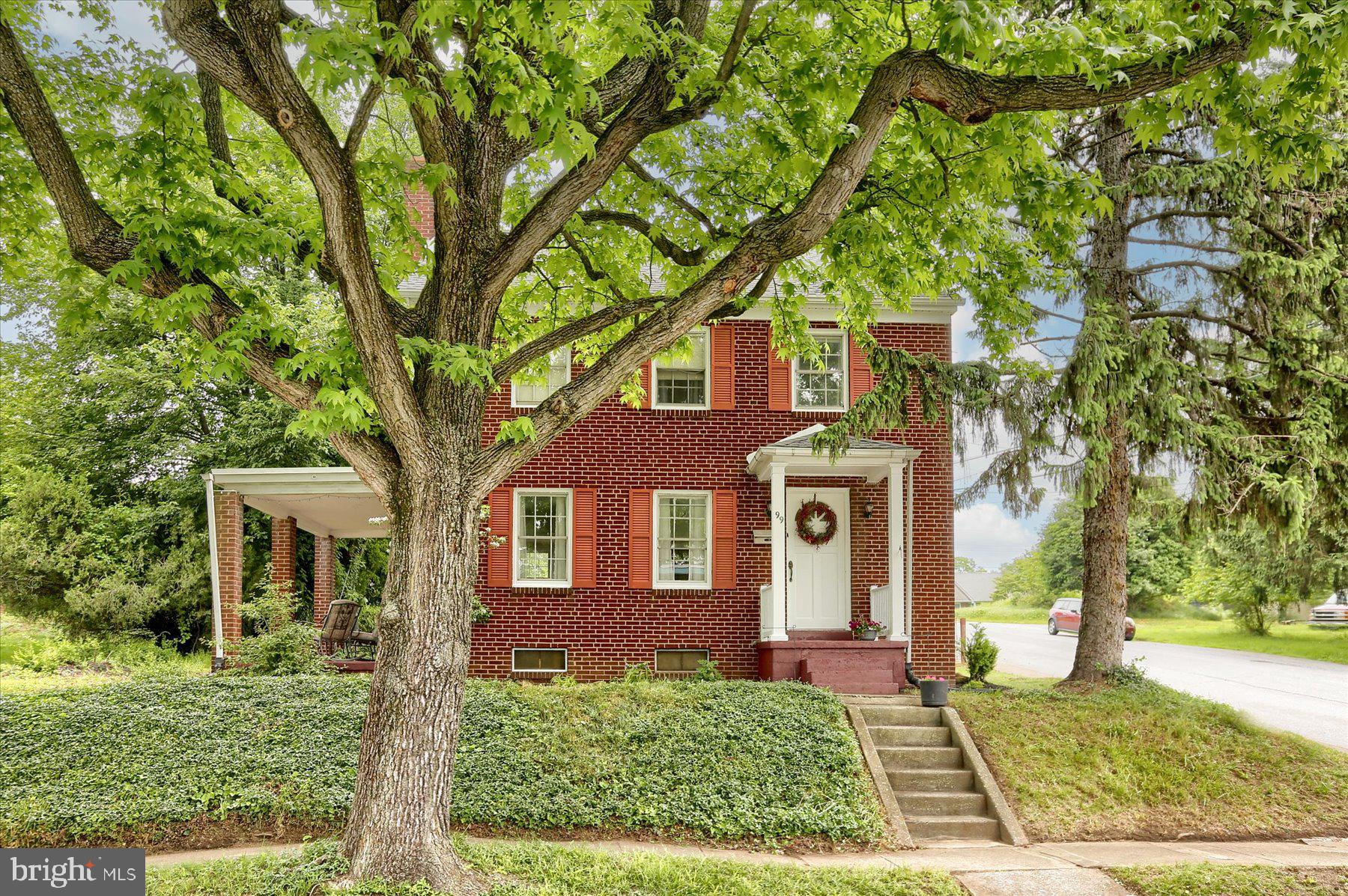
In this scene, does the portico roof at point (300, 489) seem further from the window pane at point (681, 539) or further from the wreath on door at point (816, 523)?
the wreath on door at point (816, 523)

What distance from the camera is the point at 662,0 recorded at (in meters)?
6.87

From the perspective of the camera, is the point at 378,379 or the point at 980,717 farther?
the point at 980,717

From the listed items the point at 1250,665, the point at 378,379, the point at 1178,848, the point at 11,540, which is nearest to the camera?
the point at 378,379

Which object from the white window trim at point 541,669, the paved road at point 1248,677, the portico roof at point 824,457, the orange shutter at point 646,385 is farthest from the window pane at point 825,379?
the paved road at point 1248,677

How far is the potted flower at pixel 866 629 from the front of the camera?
12.8m

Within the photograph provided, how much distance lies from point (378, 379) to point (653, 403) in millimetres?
8087

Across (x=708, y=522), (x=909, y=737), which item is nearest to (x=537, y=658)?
(x=708, y=522)

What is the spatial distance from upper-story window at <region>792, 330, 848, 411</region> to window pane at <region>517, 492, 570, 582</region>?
3.83 m

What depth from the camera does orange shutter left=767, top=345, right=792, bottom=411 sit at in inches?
553

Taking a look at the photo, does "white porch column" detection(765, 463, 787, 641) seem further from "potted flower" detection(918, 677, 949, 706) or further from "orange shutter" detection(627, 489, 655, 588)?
"potted flower" detection(918, 677, 949, 706)

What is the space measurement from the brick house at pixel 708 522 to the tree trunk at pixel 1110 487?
2281 millimetres

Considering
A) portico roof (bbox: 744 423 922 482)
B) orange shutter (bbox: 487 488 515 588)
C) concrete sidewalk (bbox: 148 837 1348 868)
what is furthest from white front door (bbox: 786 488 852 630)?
concrete sidewalk (bbox: 148 837 1348 868)

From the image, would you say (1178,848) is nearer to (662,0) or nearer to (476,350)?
(476,350)

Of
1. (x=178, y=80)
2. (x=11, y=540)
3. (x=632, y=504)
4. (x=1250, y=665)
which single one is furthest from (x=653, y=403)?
(x=1250, y=665)
